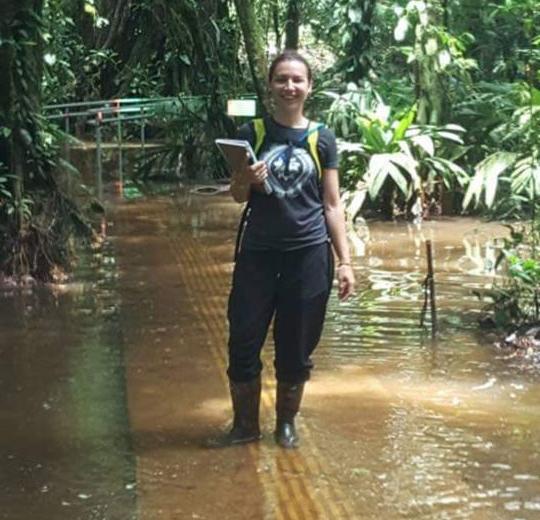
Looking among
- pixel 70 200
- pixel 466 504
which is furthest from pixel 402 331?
pixel 70 200

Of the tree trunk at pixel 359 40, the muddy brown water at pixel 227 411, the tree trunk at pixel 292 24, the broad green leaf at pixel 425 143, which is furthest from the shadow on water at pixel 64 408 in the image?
the tree trunk at pixel 292 24

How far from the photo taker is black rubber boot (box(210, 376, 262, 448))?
14.1 feet

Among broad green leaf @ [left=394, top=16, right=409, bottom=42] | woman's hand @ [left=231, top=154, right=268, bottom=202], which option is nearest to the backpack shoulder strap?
woman's hand @ [left=231, top=154, right=268, bottom=202]

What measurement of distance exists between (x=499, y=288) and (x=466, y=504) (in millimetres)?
3034

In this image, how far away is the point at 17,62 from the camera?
7.83 metres

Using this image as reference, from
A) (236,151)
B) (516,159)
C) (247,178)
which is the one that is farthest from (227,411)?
(516,159)

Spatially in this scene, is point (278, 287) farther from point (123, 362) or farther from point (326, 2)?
point (326, 2)

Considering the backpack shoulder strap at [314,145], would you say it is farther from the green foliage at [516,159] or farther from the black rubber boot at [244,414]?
the green foliage at [516,159]

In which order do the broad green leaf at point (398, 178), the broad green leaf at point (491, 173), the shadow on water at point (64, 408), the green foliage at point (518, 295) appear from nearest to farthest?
the shadow on water at point (64, 408), the green foliage at point (518, 295), the broad green leaf at point (491, 173), the broad green leaf at point (398, 178)

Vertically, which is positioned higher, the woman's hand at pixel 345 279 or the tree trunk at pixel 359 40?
the tree trunk at pixel 359 40

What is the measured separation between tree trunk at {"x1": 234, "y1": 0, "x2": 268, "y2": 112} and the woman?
7392 mm

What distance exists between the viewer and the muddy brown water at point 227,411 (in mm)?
3760

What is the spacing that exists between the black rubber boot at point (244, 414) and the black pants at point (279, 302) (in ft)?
0.15

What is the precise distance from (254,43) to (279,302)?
26.5 feet
